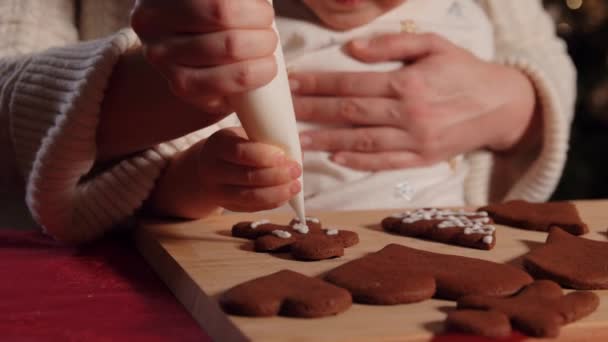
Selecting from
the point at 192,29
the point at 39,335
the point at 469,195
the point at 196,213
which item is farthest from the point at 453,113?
the point at 39,335

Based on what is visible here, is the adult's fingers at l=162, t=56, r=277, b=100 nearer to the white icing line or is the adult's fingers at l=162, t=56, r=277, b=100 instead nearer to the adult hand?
the white icing line

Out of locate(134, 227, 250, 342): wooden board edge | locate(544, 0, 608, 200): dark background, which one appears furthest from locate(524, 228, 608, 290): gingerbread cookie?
locate(544, 0, 608, 200): dark background

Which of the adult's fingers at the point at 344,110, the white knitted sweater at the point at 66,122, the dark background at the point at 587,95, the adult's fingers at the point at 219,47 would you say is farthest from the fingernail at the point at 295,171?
the dark background at the point at 587,95

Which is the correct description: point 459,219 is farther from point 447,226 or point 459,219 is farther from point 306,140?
point 306,140

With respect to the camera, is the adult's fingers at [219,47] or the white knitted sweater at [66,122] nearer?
the adult's fingers at [219,47]

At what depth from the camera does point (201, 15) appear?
606 millimetres

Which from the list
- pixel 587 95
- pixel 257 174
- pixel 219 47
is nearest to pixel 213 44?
pixel 219 47

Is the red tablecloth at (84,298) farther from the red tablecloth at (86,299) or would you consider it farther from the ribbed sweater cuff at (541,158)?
the ribbed sweater cuff at (541,158)

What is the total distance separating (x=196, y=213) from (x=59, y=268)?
0.16 meters

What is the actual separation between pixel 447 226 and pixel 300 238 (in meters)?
0.14

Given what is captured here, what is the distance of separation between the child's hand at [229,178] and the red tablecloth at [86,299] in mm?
74

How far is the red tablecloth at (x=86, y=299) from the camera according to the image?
1.75 ft

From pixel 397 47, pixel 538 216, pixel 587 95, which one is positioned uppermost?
pixel 397 47

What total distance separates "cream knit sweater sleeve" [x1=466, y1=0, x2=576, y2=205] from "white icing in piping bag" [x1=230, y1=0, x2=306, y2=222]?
0.58m
